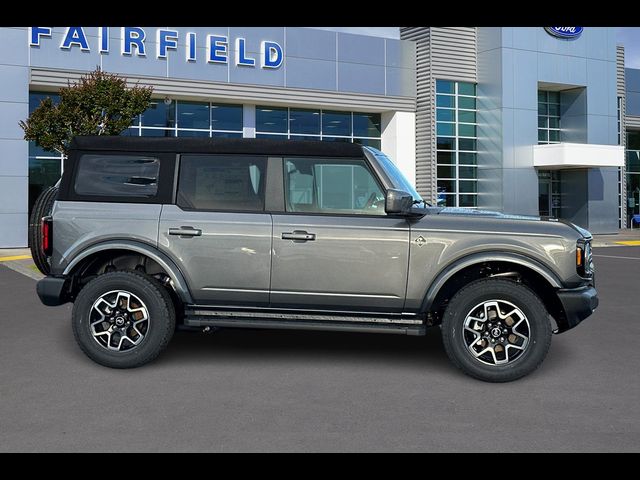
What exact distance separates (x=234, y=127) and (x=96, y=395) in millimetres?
22071

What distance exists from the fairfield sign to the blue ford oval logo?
37.8 ft

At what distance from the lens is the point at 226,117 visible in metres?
26.6

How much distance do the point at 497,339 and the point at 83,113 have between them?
11849 mm

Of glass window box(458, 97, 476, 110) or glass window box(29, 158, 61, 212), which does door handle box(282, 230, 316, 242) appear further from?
glass window box(458, 97, 476, 110)

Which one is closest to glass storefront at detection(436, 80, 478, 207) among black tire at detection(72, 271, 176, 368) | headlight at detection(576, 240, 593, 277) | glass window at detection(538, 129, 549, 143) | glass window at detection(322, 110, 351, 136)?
glass window at detection(538, 129, 549, 143)

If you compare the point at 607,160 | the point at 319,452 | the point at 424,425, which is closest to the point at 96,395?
the point at 319,452

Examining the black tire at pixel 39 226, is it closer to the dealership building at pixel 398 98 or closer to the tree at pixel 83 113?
the tree at pixel 83 113

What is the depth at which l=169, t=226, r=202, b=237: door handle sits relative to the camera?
618 cm

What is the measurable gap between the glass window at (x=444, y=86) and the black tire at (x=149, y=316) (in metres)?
24.9

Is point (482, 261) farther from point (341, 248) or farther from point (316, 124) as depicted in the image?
point (316, 124)

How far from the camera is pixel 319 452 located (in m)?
4.09

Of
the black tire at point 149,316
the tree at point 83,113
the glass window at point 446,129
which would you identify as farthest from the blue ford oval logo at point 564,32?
the black tire at point 149,316
